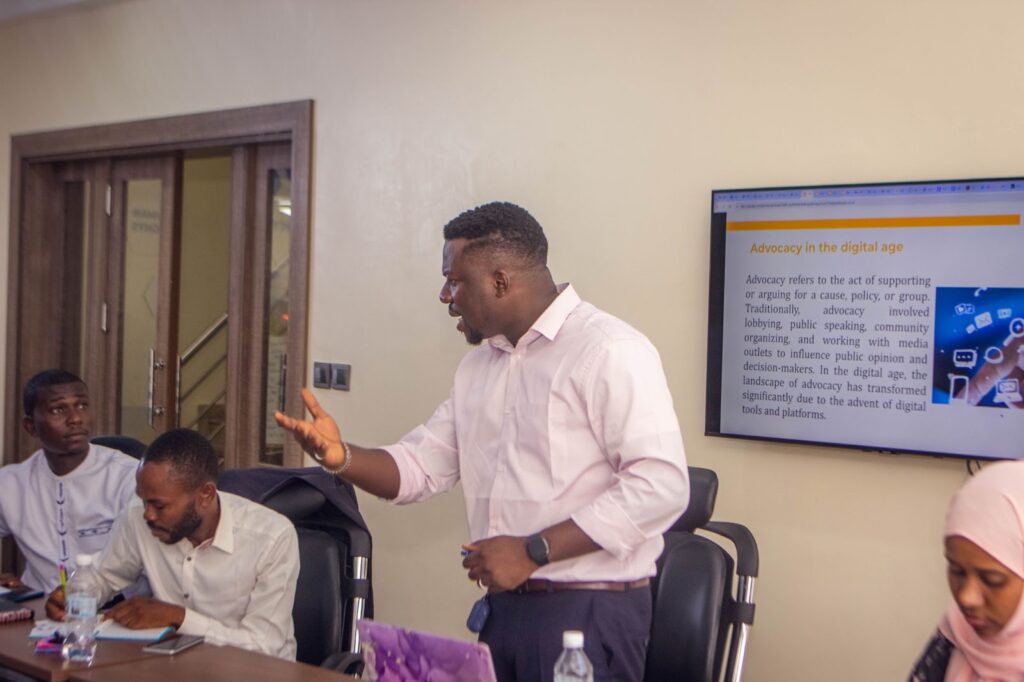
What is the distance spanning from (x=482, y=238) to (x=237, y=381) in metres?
2.79

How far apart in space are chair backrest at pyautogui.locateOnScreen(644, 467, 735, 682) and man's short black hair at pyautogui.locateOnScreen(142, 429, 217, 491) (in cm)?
114

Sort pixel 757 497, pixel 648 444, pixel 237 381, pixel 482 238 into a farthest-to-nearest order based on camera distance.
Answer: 1. pixel 237 381
2. pixel 757 497
3. pixel 482 238
4. pixel 648 444

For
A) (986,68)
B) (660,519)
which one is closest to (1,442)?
(660,519)

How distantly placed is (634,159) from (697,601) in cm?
154

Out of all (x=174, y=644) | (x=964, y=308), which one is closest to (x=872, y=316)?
(x=964, y=308)

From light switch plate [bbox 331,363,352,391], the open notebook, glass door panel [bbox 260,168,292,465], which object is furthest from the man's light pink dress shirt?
glass door panel [bbox 260,168,292,465]

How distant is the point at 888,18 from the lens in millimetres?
3074

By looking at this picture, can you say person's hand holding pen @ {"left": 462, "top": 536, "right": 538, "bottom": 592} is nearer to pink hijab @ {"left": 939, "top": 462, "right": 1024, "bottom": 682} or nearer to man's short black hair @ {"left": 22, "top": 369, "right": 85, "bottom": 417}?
pink hijab @ {"left": 939, "top": 462, "right": 1024, "bottom": 682}

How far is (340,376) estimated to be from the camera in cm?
438

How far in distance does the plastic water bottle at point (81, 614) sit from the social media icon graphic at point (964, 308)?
7.43ft

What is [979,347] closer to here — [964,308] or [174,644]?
[964,308]

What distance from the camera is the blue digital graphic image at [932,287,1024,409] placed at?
2.83m

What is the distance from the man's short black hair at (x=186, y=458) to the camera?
8.89ft

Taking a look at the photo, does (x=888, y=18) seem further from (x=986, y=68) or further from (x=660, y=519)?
(x=660, y=519)
